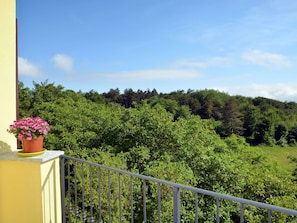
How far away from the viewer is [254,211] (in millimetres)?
9930

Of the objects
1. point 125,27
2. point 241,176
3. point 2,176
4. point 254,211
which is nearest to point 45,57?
point 125,27

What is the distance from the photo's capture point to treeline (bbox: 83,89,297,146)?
2744 cm

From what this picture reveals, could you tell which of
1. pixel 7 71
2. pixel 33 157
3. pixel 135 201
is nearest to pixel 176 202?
pixel 33 157

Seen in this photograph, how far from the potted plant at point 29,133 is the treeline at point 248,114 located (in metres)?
22.4

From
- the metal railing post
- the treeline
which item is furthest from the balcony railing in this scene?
the treeline

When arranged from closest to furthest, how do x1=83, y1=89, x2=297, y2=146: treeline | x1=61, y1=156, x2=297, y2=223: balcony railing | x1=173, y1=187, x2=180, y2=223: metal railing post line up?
x1=173, y1=187, x2=180, y2=223: metal railing post → x1=61, y1=156, x2=297, y2=223: balcony railing → x1=83, y1=89, x2=297, y2=146: treeline

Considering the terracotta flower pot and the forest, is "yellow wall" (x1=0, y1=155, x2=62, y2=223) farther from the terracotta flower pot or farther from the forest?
the forest

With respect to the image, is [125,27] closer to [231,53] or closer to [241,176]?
[241,176]

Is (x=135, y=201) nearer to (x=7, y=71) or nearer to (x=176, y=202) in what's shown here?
(x=7, y=71)

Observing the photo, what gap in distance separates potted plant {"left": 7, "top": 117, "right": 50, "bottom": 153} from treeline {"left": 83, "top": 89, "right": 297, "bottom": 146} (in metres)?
22.4

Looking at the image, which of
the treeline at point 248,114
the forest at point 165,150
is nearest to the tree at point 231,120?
the treeline at point 248,114

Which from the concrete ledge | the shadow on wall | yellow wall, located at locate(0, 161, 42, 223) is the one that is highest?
the shadow on wall

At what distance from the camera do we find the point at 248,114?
3138 cm

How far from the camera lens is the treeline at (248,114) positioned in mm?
27438
